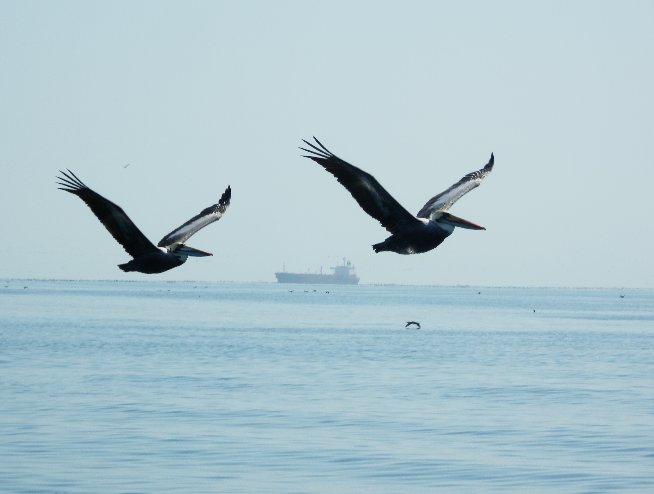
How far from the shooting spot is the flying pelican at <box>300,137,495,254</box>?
20.6 meters

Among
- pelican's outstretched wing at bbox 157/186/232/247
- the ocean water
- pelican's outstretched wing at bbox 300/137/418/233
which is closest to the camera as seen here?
pelican's outstretched wing at bbox 300/137/418/233

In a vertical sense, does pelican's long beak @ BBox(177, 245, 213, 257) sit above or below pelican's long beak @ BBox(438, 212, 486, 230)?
below

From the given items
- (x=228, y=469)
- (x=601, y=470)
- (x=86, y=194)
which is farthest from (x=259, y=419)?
(x=86, y=194)

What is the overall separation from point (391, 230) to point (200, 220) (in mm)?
6174

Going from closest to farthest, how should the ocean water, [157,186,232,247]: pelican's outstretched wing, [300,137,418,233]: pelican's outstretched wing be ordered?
[300,137,418,233]: pelican's outstretched wing → [157,186,232,247]: pelican's outstretched wing → the ocean water

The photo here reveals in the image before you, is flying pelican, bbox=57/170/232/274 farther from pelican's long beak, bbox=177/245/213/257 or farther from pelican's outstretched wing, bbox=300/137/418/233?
pelican's outstretched wing, bbox=300/137/418/233

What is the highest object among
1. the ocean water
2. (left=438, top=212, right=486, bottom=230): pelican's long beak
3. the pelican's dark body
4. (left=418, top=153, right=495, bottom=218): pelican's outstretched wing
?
(left=418, top=153, right=495, bottom=218): pelican's outstretched wing

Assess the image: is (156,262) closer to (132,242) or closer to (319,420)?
(132,242)

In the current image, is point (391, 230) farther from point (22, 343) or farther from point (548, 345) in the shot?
point (548, 345)

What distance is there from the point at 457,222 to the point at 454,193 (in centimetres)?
349

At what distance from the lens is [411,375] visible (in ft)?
205

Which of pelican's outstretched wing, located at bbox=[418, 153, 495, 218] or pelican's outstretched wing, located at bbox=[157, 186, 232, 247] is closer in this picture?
pelican's outstretched wing, located at bbox=[418, 153, 495, 218]

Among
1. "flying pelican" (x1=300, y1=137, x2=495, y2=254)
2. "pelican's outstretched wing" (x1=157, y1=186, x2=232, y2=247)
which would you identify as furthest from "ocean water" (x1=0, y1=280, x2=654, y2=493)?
"flying pelican" (x1=300, y1=137, x2=495, y2=254)

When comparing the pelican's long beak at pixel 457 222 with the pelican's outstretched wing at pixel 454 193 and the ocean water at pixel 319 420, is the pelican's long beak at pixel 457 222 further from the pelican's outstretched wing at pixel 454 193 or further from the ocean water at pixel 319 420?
the ocean water at pixel 319 420
